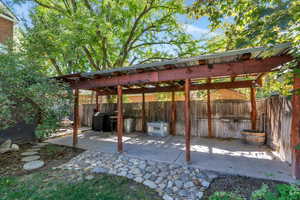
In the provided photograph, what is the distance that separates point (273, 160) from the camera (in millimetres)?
3473

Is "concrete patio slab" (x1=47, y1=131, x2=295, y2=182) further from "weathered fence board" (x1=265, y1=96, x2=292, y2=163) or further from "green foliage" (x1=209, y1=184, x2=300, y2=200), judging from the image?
"green foliage" (x1=209, y1=184, x2=300, y2=200)

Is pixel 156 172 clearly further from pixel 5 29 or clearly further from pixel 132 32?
pixel 5 29

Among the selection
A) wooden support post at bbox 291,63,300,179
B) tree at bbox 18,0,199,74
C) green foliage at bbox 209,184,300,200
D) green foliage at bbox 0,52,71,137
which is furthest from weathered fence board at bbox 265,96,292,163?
green foliage at bbox 0,52,71,137

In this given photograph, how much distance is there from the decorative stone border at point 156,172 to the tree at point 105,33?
5474mm

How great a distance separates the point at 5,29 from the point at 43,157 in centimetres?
870

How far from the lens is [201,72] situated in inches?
127

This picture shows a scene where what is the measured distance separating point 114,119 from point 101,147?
9.56ft

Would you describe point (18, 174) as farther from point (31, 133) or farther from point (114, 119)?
point (114, 119)

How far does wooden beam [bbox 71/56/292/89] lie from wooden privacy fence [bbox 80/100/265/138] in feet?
10.5

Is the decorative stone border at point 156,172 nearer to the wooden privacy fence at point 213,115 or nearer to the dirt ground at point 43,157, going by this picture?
the dirt ground at point 43,157

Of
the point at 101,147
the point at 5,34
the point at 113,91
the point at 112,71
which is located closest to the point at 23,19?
the point at 5,34

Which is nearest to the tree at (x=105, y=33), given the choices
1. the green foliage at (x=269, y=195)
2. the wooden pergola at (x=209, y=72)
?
the wooden pergola at (x=209, y=72)

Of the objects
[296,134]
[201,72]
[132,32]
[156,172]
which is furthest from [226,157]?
[132,32]

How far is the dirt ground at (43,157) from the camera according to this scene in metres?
3.23
